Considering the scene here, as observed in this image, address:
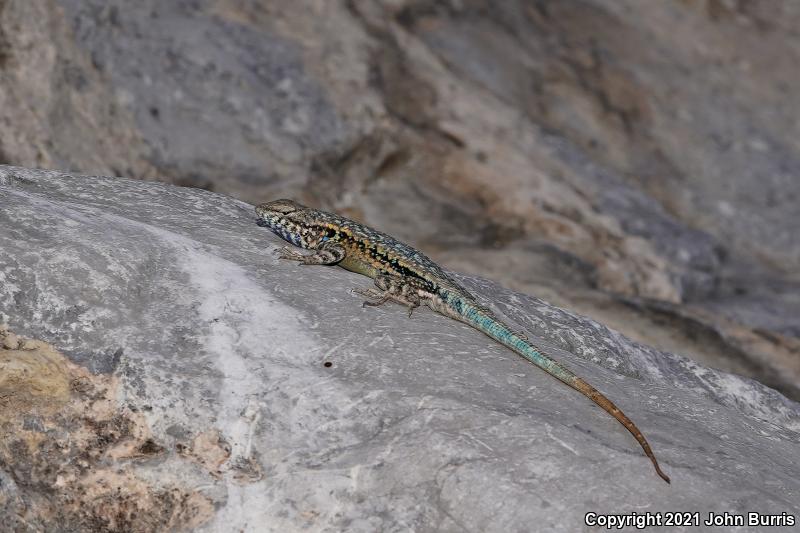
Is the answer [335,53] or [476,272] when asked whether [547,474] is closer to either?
[476,272]

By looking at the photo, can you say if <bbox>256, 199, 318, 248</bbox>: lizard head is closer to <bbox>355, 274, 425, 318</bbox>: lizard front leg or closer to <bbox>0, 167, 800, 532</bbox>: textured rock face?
<bbox>355, 274, 425, 318</bbox>: lizard front leg

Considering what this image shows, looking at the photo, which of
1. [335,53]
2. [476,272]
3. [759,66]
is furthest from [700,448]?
[759,66]

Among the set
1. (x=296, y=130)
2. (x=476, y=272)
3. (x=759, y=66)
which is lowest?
(x=476, y=272)

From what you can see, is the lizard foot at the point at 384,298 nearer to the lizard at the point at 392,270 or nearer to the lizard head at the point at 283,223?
the lizard at the point at 392,270

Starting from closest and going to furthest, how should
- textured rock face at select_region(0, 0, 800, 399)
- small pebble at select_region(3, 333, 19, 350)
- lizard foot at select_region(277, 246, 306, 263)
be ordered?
1. small pebble at select_region(3, 333, 19, 350)
2. lizard foot at select_region(277, 246, 306, 263)
3. textured rock face at select_region(0, 0, 800, 399)

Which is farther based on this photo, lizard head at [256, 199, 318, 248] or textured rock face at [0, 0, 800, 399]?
textured rock face at [0, 0, 800, 399]

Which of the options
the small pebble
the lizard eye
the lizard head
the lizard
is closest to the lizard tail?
the lizard
